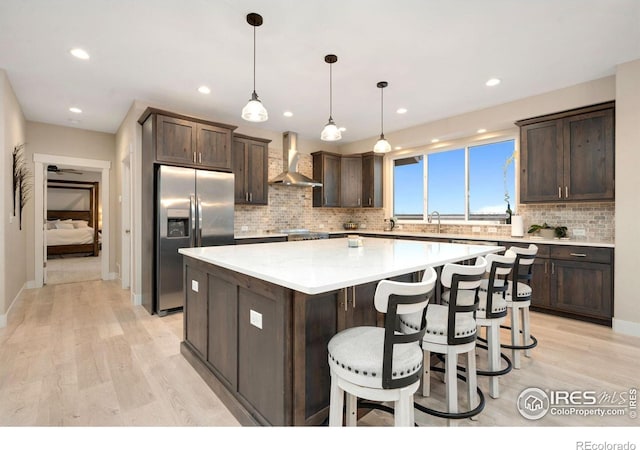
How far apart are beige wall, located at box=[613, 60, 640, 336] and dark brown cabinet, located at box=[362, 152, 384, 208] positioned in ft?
11.9

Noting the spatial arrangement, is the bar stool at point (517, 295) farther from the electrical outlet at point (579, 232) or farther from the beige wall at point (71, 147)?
the beige wall at point (71, 147)

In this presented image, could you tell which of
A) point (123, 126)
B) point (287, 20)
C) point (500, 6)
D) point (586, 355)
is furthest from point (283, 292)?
point (123, 126)

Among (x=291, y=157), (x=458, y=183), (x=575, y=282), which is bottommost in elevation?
(x=575, y=282)

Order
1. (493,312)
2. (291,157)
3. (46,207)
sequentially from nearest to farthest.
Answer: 1. (493,312)
2. (291,157)
3. (46,207)

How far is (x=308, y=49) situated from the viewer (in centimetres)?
294

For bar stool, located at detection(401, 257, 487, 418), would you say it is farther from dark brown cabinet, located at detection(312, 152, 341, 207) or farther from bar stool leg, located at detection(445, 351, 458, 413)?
dark brown cabinet, located at detection(312, 152, 341, 207)

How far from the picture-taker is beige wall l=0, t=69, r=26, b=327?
335 cm

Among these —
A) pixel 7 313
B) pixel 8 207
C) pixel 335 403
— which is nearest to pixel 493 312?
pixel 335 403

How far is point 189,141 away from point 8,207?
2238mm

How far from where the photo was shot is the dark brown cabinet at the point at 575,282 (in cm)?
338

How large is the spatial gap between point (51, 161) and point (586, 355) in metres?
7.62

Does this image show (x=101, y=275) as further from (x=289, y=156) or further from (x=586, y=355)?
(x=586, y=355)

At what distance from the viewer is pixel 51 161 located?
516 centimetres

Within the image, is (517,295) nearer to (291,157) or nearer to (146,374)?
(146,374)
